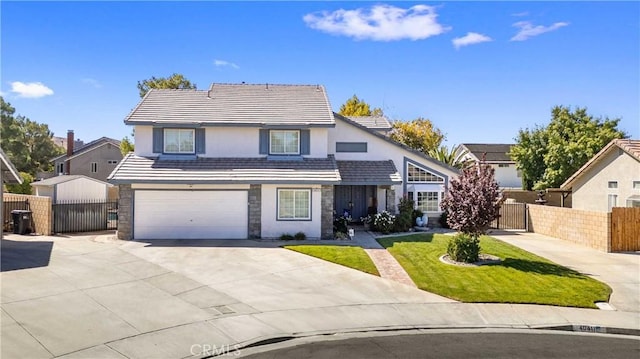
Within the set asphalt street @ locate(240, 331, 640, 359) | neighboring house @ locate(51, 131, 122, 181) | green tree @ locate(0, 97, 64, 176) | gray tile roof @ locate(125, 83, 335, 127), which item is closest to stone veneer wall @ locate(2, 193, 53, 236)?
gray tile roof @ locate(125, 83, 335, 127)

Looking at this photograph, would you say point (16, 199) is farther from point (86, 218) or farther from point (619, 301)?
point (619, 301)

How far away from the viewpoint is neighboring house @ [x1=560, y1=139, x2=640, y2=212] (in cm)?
2281

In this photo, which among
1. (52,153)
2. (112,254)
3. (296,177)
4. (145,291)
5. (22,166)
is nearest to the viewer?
(145,291)

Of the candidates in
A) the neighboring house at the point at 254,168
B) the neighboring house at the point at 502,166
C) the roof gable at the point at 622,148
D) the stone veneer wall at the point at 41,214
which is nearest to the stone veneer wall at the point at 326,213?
the neighboring house at the point at 254,168

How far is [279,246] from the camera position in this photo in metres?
19.0

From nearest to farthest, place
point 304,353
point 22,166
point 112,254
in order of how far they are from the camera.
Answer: point 304,353 → point 112,254 → point 22,166

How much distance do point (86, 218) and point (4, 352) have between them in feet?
52.6

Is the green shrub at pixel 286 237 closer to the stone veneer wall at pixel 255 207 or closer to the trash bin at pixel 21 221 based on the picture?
the stone veneer wall at pixel 255 207

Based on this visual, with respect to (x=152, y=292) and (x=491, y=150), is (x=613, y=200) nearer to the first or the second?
(x=152, y=292)

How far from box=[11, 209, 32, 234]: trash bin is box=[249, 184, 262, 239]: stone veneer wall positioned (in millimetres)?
10955

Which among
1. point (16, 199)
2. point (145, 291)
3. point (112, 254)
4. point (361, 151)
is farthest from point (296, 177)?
point (16, 199)

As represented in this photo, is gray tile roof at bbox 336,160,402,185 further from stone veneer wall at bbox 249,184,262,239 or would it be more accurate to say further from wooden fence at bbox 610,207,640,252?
wooden fence at bbox 610,207,640,252

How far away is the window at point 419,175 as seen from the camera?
83.1 ft

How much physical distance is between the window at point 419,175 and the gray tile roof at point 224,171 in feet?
17.4
